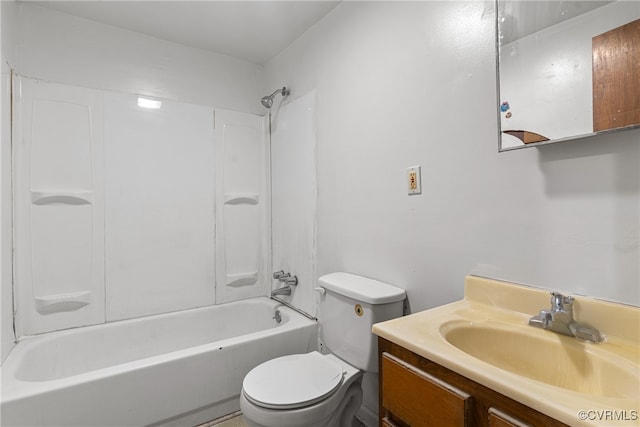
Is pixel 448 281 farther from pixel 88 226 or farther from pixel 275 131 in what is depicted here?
pixel 88 226

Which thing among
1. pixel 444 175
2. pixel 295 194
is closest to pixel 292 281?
pixel 295 194

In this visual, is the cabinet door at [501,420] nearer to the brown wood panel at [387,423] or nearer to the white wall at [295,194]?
the brown wood panel at [387,423]

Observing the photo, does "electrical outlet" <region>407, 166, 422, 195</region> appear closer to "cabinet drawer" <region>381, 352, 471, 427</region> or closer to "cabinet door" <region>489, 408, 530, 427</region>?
"cabinet drawer" <region>381, 352, 471, 427</region>

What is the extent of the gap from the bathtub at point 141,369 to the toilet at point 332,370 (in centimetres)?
40

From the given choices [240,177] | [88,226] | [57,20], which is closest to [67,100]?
[57,20]

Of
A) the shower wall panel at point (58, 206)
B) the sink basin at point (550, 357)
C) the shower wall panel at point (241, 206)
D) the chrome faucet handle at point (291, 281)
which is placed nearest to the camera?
the sink basin at point (550, 357)

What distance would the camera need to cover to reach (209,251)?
2480mm

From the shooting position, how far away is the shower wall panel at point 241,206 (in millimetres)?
2535

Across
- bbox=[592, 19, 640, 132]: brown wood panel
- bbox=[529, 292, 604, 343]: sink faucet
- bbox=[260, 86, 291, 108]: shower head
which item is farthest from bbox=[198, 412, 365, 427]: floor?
bbox=[260, 86, 291, 108]: shower head

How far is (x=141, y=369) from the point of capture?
1548 mm

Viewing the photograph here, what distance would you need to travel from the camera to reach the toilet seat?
1.26 metres

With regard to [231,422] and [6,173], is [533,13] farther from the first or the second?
[6,173]

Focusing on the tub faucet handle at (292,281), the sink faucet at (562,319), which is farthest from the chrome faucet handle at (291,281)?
the sink faucet at (562,319)

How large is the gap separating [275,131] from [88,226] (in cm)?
147
